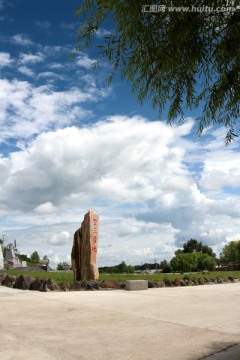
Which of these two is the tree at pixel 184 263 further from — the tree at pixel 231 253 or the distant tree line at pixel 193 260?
the tree at pixel 231 253

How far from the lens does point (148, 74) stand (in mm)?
4539

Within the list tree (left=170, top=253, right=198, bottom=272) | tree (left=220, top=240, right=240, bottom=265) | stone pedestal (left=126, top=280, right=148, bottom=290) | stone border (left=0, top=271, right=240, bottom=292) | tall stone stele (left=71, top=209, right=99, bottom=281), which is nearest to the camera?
stone border (left=0, top=271, right=240, bottom=292)

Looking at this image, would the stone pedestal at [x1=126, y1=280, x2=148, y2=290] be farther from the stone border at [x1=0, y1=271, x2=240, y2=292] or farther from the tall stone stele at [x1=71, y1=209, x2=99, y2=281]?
the tall stone stele at [x1=71, y1=209, x2=99, y2=281]

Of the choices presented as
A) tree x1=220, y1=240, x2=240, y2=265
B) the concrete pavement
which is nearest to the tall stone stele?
the concrete pavement

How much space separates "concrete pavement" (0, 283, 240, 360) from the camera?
16.2 feet

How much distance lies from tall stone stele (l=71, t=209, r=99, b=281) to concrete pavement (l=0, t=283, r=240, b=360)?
7727 mm

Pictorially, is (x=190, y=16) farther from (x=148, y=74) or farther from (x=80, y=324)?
(x=80, y=324)

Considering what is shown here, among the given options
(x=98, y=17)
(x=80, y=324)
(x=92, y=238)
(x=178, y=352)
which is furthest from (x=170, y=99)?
(x=92, y=238)

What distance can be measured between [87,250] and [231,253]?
247ft

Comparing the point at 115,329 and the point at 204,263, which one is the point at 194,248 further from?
the point at 115,329

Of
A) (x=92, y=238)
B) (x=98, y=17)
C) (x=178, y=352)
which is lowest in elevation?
(x=178, y=352)

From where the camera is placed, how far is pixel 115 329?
20.7 feet

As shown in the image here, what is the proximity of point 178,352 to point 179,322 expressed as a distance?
2.13 metres

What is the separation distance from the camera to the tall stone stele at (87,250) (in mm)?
17734
